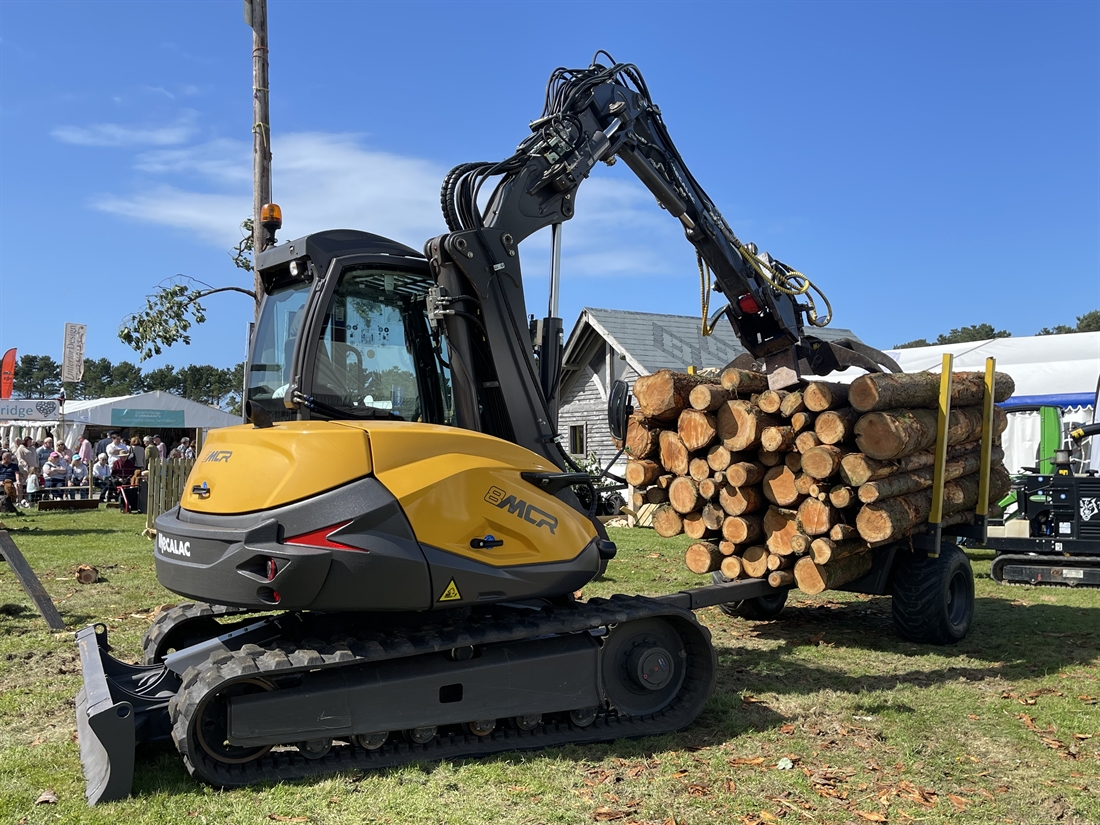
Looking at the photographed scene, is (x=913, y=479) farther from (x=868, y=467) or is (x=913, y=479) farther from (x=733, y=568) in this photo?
(x=733, y=568)

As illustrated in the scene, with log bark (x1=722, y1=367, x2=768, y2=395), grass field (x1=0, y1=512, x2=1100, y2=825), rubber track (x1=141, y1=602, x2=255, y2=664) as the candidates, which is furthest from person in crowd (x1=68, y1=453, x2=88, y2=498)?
log bark (x1=722, y1=367, x2=768, y2=395)

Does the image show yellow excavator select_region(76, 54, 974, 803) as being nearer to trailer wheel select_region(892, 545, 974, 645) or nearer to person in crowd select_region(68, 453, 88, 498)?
trailer wheel select_region(892, 545, 974, 645)

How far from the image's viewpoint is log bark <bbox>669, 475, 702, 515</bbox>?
7934 mm

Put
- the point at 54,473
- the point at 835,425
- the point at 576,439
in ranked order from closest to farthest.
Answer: the point at 835,425, the point at 54,473, the point at 576,439

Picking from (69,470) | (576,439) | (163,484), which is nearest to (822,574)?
(163,484)

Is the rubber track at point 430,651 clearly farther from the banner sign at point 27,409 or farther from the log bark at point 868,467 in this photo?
the banner sign at point 27,409

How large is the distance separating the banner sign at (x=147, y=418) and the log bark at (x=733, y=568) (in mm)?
28541

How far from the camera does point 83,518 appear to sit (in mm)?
19922

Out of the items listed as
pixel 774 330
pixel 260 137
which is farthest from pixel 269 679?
pixel 260 137

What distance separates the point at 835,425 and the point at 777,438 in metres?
0.46

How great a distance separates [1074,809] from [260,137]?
11497 millimetres

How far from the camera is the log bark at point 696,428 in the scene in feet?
25.0

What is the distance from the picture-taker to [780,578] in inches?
300

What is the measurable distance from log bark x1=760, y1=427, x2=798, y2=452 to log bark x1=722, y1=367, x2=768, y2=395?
19.0 inches
